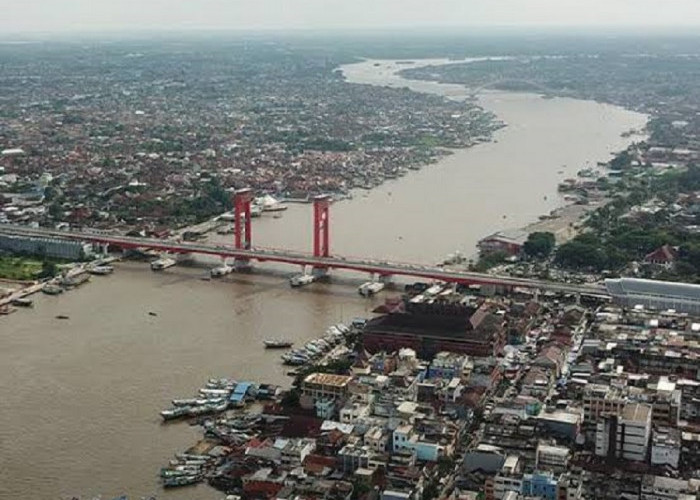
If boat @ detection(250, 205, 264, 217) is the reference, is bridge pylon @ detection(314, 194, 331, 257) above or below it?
above

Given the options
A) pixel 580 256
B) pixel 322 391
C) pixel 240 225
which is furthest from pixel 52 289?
pixel 580 256

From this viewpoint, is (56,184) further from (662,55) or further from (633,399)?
(662,55)

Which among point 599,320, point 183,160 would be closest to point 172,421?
point 599,320

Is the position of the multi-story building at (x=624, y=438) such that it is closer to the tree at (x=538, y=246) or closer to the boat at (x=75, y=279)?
the tree at (x=538, y=246)

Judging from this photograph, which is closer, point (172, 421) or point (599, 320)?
point (172, 421)

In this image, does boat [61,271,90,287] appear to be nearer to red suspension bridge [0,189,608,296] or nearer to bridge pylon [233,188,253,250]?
red suspension bridge [0,189,608,296]

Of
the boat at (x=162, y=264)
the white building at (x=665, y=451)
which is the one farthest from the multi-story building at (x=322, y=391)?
the boat at (x=162, y=264)

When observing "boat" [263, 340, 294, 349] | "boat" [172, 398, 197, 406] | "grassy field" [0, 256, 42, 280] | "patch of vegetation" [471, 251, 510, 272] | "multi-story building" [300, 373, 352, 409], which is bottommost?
"boat" [263, 340, 294, 349]

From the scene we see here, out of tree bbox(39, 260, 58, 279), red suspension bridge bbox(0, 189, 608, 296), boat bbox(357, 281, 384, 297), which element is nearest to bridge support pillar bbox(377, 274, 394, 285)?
red suspension bridge bbox(0, 189, 608, 296)
